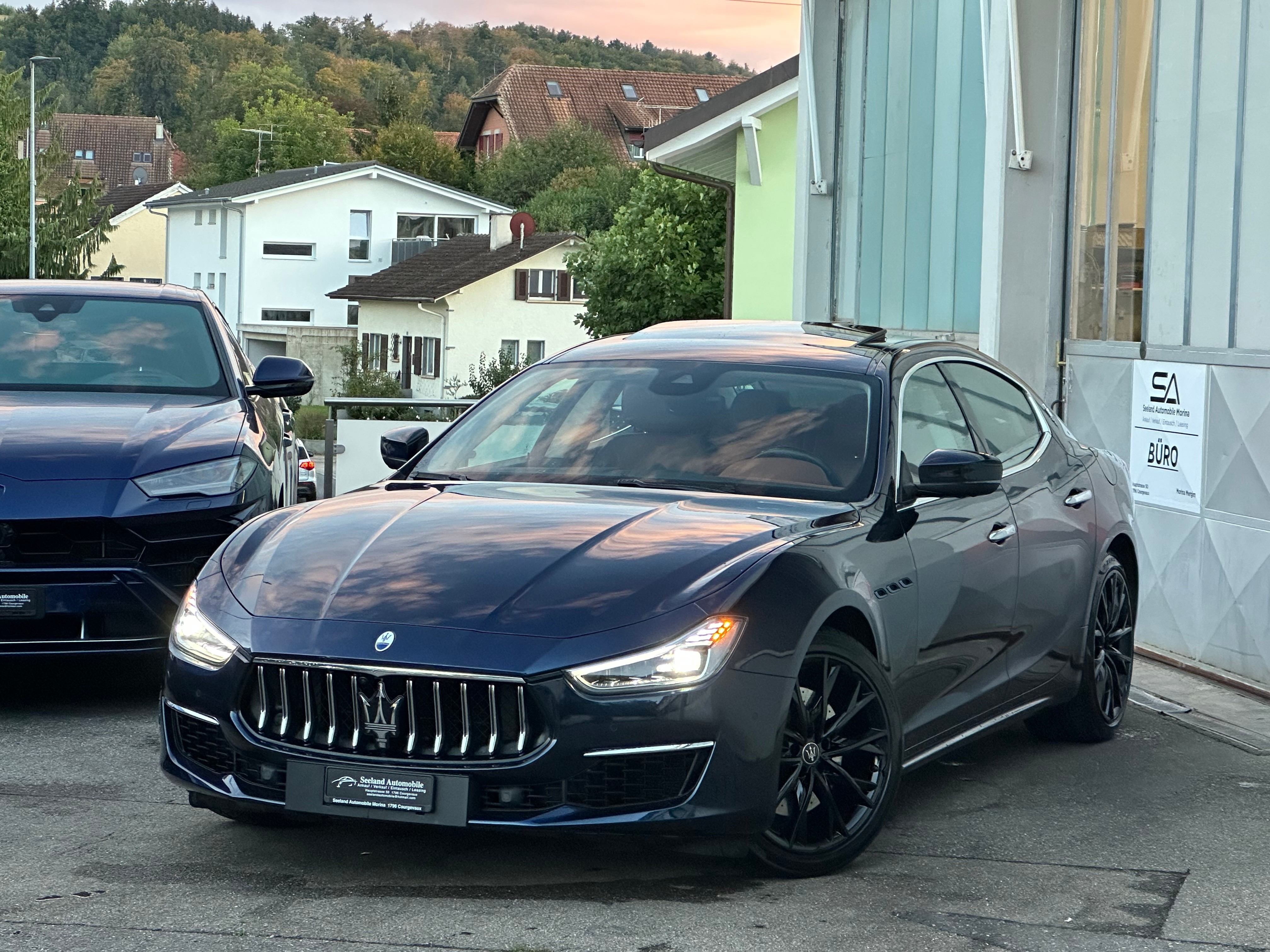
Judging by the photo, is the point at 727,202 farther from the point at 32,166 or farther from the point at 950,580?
the point at 32,166

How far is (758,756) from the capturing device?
4.56m

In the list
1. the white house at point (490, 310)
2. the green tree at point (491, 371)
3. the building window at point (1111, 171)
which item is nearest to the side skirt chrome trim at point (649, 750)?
the building window at point (1111, 171)

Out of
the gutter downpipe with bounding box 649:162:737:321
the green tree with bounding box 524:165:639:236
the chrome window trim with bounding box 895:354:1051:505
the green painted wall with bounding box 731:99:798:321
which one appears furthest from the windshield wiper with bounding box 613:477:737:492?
the green tree with bounding box 524:165:639:236

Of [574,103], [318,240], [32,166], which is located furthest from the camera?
[574,103]

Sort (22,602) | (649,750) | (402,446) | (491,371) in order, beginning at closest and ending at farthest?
(649,750), (402,446), (22,602), (491,371)

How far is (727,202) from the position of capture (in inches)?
1098

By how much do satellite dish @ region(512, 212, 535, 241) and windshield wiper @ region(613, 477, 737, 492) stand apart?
59.5m

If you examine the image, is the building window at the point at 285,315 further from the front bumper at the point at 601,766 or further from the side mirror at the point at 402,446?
the front bumper at the point at 601,766

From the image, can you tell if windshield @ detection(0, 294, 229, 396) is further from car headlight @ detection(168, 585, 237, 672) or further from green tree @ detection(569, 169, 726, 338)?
green tree @ detection(569, 169, 726, 338)

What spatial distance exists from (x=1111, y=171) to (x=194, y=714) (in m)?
7.36

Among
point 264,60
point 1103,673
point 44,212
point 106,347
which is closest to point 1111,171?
point 1103,673

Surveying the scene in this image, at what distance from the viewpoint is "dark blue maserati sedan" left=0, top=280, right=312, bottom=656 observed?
6.64 m

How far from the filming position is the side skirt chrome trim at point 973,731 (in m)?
5.50

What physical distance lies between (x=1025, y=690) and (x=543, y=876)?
2128 millimetres
